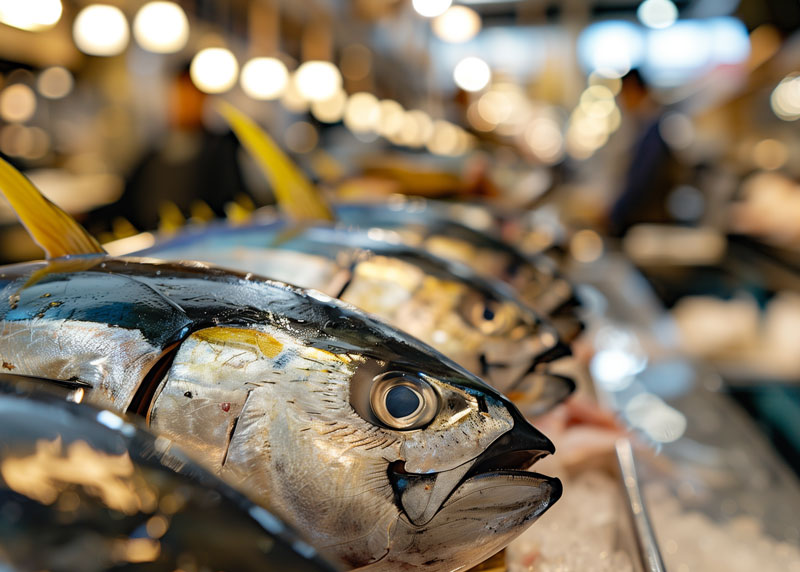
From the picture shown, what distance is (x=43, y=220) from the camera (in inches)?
22.0

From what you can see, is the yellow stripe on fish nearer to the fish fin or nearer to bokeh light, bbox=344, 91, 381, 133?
the fish fin

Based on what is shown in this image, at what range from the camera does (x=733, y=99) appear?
428 centimetres

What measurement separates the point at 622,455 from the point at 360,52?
1266 centimetres

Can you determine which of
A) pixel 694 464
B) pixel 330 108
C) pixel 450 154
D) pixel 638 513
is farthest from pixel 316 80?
pixel 638 513

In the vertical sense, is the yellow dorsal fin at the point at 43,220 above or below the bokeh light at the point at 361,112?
above

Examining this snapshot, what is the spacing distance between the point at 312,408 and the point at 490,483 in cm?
12

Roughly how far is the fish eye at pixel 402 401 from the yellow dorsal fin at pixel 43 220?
12.3 inches

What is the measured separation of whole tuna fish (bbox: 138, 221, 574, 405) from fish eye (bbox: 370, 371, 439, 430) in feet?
0.70

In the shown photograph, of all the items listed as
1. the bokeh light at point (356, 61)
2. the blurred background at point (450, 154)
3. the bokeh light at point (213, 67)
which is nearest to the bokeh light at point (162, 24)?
the blurred background at point (450, 154)

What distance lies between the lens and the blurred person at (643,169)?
12.1ft

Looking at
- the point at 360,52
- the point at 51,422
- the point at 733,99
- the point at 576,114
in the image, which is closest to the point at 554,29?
the point at 576,114

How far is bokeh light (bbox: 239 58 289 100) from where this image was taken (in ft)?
19.7

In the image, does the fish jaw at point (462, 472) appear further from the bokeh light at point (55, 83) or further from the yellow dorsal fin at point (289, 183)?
the bokeh light at point (55, 83)

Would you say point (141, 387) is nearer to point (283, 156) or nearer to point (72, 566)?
point (72, 566)
